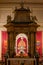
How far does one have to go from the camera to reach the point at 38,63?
10.5 m

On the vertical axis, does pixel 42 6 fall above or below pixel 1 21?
above

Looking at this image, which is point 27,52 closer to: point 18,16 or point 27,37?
point 27,37

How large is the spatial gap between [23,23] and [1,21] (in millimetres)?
2493

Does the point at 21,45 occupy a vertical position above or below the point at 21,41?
below

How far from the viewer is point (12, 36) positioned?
35.3ft

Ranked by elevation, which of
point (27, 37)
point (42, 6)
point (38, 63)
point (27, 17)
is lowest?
point (38, 63)

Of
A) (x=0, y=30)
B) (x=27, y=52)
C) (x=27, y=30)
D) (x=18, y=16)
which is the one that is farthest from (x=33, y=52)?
(x=0, y=30)

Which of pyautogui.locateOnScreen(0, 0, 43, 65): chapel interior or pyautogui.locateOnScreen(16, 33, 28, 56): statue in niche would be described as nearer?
pyautogui.locateOnScreen(0, 0, 43, 65): chapel interior

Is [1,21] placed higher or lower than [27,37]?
higher

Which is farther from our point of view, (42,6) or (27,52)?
(42,6)

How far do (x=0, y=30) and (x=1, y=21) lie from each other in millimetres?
516

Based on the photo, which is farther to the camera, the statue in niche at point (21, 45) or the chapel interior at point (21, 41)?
the statue in niche at point (21, 45)

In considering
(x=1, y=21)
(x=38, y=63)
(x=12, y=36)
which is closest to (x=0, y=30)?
(x=1, y=21)

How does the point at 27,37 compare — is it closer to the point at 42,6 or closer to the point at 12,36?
the point at 12,36
